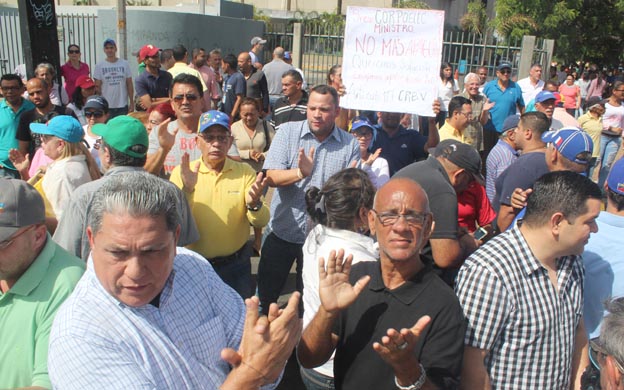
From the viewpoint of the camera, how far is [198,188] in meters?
3.70

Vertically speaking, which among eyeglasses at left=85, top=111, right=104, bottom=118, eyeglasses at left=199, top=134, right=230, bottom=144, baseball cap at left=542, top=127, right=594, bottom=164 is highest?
baseball cap at left=542, top=127, right=594, bottom=164

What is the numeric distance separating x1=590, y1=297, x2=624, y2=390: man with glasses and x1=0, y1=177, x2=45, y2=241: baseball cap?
218 centimetres

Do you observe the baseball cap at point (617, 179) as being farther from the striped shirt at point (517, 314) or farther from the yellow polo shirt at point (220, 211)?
the yellow polo shirt at point (220, 211)

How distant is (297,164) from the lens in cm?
409

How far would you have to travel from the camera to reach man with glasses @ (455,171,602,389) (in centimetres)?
222

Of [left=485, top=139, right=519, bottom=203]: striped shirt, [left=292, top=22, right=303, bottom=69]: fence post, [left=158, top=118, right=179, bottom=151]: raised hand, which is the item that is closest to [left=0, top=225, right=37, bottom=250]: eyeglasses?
[left=158, top=118, right=179, bottom=151]: raised hand

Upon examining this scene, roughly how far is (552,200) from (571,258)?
0.29 meters

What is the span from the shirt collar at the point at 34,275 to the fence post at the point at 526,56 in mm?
12583

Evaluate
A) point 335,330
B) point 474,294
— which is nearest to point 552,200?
point 474,294

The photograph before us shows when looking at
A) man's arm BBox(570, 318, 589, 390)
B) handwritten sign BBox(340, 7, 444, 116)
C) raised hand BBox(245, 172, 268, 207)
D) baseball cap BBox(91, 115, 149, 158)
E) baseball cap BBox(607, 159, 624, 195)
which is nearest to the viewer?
man's arm BBox(570, 318, 589, 390)

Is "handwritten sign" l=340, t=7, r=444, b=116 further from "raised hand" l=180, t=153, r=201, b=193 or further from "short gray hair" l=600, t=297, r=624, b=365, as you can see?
"short gray hair" l=600, t=297, r=624, b=365

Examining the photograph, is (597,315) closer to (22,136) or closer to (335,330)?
(335,330)

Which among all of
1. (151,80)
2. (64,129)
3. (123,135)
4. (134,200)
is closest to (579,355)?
(134,200)

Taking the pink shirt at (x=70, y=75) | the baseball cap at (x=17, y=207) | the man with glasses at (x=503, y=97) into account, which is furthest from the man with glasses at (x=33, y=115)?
the man with glasses at (x=503, y=97)
